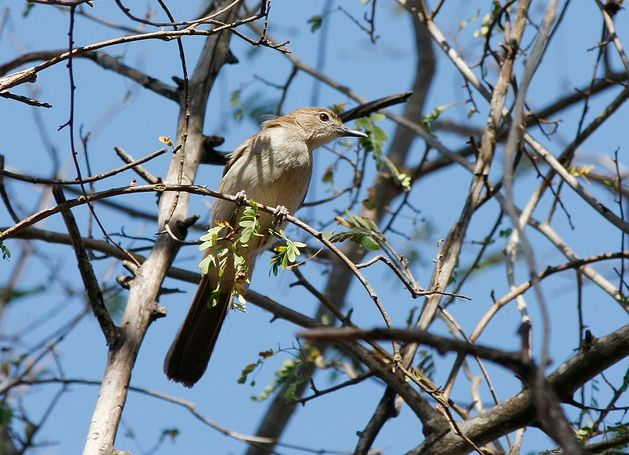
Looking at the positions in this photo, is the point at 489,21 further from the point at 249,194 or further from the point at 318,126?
the point at 249,194

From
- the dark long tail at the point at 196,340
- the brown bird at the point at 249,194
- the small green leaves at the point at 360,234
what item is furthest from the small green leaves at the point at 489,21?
the dark long tail at the point at 196,340

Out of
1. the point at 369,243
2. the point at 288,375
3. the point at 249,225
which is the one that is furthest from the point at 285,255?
the point at 288,375

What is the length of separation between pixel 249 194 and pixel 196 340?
1046 mm

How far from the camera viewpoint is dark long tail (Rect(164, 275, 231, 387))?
539cm

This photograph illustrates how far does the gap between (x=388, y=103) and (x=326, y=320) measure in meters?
1.87

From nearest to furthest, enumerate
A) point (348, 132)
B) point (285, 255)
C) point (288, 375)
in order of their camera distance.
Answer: point (285, 255) < point (288, 375) < point (348, 132)

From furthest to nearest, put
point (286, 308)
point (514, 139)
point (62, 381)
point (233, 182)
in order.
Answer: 1. point (233, 182)
2. point (62, 381)
3. point (286, 308)
4. point (514, 139)

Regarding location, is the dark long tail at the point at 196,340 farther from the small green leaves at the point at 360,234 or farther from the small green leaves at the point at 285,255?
the small green leaves at the point at 285,255

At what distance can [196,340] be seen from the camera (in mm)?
5516

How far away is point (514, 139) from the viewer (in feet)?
8.00

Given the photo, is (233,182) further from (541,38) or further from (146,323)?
(541,38)

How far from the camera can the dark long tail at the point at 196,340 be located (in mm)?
5387

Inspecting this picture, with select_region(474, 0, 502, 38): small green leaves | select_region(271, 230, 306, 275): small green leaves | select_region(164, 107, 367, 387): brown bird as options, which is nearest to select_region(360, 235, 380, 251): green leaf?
select_region(271, 230, 306, 275): small green leaves

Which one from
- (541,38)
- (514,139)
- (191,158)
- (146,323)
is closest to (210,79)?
(191,158)
